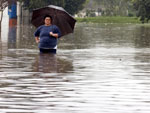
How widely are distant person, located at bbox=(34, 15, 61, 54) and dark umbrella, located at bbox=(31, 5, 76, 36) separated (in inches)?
54.2

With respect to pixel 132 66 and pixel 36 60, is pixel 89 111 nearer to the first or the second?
pixel 132 66

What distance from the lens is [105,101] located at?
38.7ft

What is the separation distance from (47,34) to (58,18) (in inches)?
70.9

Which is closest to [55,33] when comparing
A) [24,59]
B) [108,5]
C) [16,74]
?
[24,59]

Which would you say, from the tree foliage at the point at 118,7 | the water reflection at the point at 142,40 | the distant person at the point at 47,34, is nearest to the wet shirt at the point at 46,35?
the distant person at the point at 47,34

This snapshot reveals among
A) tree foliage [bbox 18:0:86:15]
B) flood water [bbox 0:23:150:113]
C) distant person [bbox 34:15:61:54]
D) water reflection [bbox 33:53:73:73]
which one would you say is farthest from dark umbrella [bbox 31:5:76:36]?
tree foliage [bbox 18:0:86:15]

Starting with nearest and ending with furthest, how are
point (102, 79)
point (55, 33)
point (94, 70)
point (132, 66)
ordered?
point (102, 79)
point (94, 70)
point (132, 66)
point (55, 33)

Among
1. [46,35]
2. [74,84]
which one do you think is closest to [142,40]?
[46,35]

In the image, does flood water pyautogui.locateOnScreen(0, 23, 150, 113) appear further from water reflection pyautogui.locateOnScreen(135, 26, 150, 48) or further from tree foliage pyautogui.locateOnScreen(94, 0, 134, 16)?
tree foliage pyautogui.locateOnScreen(94, 0, 134, 16)

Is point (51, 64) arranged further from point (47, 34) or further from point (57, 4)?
point (57, 4)

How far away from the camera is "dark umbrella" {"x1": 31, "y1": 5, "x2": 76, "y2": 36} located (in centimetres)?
2444

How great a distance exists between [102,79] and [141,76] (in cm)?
128

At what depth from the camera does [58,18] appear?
2444 cm

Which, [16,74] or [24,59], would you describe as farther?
[24,59]
